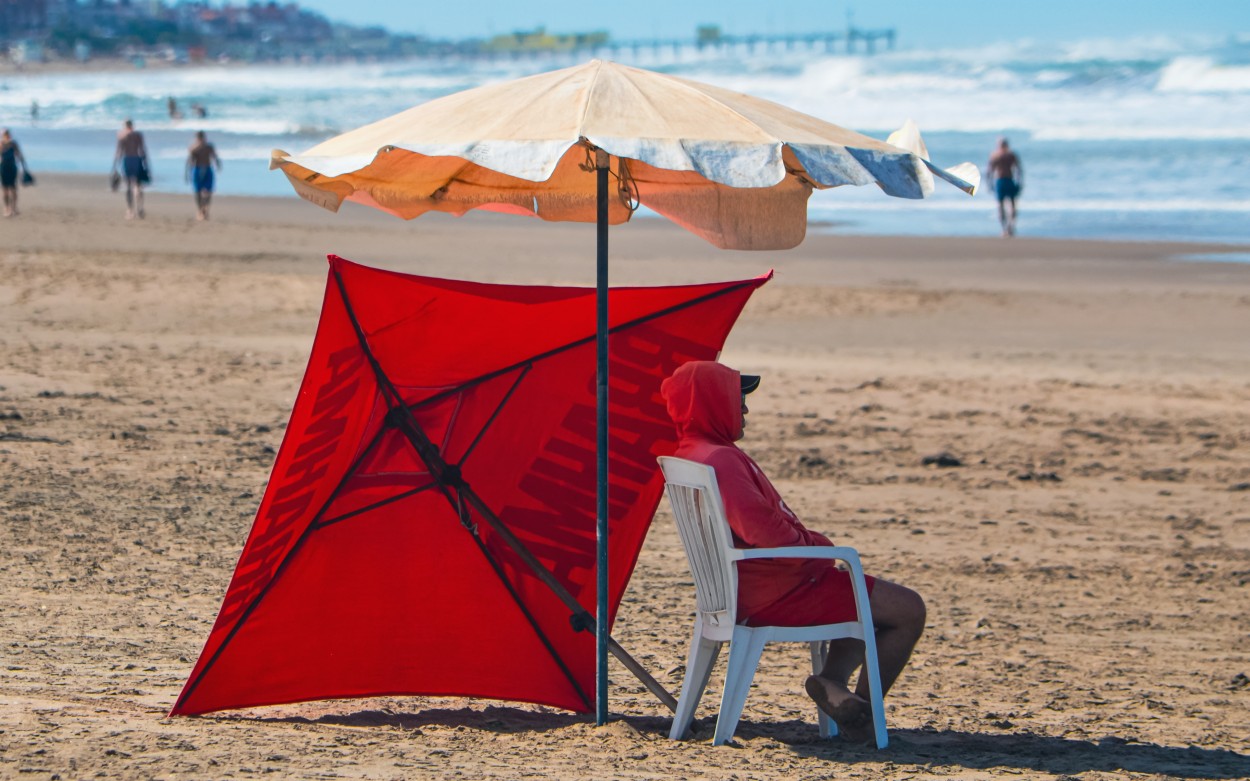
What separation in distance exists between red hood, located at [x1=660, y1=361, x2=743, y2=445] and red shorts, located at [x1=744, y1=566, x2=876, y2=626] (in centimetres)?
47

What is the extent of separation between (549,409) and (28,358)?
303 inches

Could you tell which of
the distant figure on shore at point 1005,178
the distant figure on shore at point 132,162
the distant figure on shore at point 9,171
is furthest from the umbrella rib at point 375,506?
the distant figure on shore at point 132,162

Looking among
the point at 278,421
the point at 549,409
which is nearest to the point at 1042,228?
the point at 278,421

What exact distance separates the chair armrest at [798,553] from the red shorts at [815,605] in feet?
0.47

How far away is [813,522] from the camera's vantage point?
297 inches

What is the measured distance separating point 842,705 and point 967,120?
1810 inches

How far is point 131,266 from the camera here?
16.6 m

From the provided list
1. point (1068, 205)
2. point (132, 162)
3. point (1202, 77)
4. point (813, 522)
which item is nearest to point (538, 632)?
point (813, 522)

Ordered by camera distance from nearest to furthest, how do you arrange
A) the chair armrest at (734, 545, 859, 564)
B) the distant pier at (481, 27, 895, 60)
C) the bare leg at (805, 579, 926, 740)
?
1. the chair armrest at (734, 545, 859, 564)
2. the bare leg at (805, 579, 926, 740)
3. the distant pier at (481, 27, 895, 60)

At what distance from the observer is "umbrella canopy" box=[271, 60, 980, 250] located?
3570 millimetres

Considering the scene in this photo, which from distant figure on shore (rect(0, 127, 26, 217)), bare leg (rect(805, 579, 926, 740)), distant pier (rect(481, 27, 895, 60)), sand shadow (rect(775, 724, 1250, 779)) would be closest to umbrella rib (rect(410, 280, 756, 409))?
bare leg (rect(805, 579, 926, 740))

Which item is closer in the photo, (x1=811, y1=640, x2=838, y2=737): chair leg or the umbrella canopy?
the umbrella canopy

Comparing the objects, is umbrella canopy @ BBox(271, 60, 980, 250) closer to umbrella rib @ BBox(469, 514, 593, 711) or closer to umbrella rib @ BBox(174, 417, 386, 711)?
umbrella rib @ BBox(174, 417, 386, 711)

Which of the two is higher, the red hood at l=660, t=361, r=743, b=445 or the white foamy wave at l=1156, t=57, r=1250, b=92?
the white foamy wave at l=1156, t=57, r=1250, b=92
